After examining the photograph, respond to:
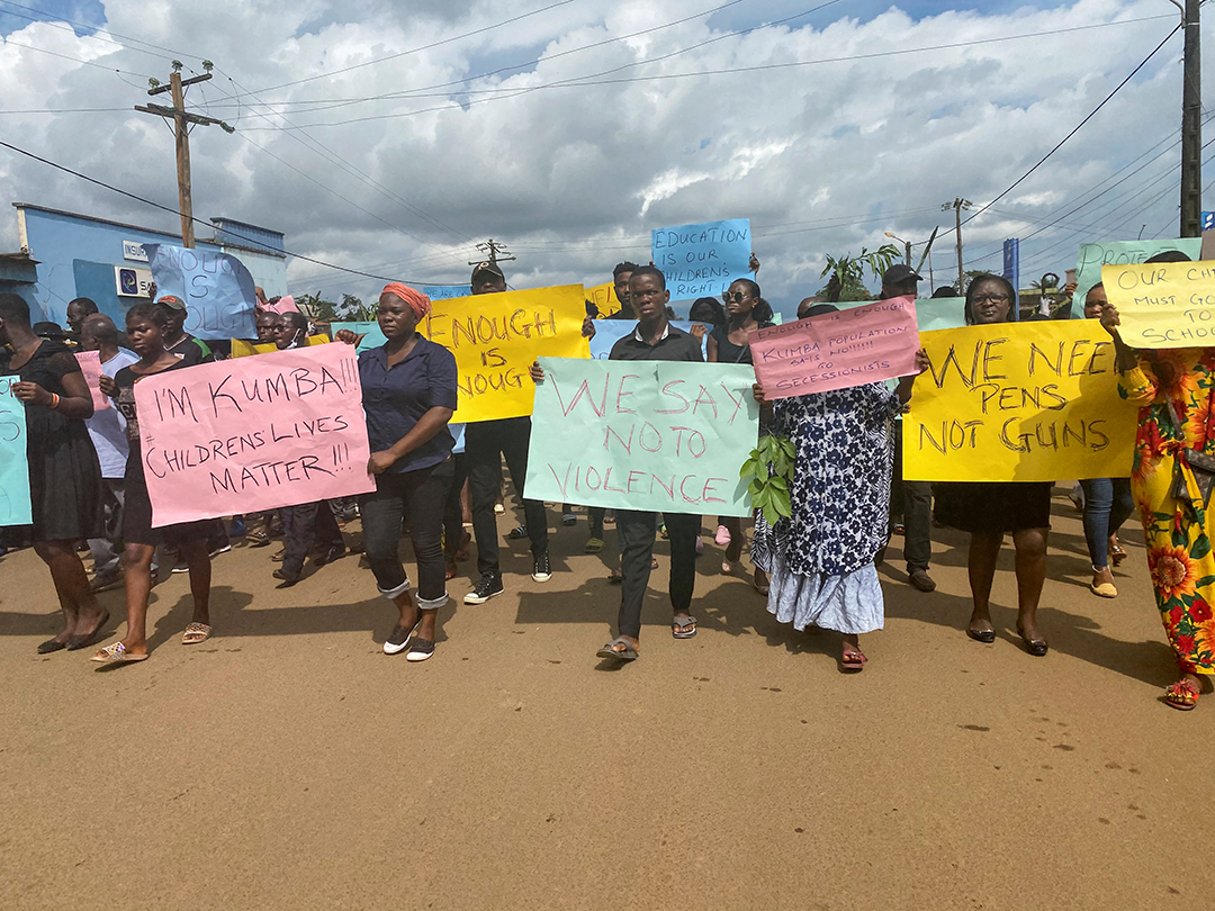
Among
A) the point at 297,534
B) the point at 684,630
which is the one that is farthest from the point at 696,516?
the point at 297,534

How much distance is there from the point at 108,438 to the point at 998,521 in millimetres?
6081

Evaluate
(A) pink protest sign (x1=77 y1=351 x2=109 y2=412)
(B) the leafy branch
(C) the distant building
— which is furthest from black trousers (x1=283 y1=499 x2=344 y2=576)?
(C) the distant building

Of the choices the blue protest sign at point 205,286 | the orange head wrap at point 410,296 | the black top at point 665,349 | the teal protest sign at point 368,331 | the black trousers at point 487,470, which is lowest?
the black trousers at point 487,470

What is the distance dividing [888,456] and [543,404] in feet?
5.99

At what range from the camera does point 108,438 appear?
536 cm

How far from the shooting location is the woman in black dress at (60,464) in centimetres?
380

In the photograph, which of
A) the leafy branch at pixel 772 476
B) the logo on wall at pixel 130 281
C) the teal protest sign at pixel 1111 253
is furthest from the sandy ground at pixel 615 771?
the logo on wall at pixel 130 281

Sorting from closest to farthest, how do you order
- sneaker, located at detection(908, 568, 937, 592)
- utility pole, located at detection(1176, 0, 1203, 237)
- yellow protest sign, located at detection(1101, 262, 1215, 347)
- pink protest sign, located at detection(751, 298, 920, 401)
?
yellow protest sign, located at detection(1101, 262, 1215, 347)
pink protest sign, located at detection(751, 298, 920, 401)
sneaker, located at detection(908, 568, 937, 592)
utility pole, located at detection(1176, 0, 1203, 237)

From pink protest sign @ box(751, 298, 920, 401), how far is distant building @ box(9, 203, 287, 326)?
2034 cm

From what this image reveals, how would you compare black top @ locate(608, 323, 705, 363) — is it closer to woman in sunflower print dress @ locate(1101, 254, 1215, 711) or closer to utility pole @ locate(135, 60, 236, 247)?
woman in sunflower print dress @ locate(1101, 254, 1215, 711)

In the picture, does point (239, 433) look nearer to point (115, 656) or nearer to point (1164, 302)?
point (115, 656)

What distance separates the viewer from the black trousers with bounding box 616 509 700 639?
3625 mm

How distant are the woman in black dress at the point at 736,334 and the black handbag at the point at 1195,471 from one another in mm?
2205

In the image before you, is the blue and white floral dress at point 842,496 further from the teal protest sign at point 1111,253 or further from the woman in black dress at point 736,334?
the teal protest sign at point 1111,253
